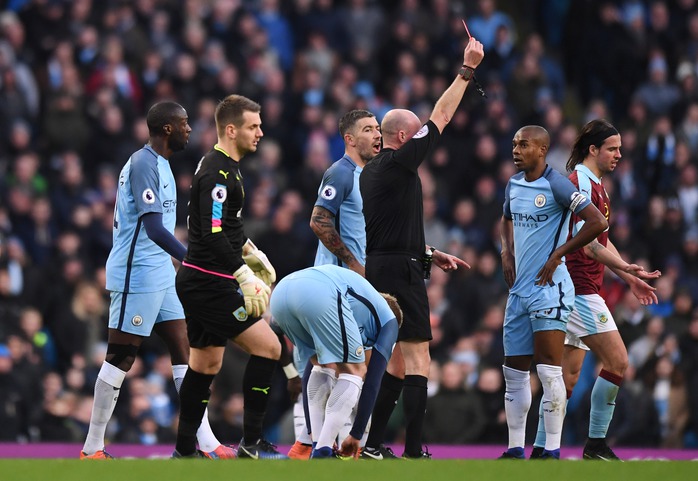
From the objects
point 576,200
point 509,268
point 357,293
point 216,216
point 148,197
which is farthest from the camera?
point 509,268

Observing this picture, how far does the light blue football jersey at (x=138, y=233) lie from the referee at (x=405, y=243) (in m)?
1.45

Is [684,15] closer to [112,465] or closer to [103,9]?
[103,9]

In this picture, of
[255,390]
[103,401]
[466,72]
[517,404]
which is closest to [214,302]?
[255,390]

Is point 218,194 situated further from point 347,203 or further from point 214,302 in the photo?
point 347,203

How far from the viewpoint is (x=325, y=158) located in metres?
17.0

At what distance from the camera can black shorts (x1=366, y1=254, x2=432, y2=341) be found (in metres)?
10.0

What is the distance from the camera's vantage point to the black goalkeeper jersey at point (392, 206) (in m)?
10.1

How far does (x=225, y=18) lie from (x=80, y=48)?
2013 millimetres

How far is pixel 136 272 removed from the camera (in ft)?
33.2

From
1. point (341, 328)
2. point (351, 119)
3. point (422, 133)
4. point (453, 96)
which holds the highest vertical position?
point (453, 96)

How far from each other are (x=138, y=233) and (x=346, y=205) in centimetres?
160

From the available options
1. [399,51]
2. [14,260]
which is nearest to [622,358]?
[14,260]

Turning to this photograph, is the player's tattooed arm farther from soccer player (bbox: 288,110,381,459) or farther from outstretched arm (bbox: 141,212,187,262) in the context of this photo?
outstretched arm (bbox: 141,212,187,262)

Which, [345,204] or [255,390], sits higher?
[345,204]
